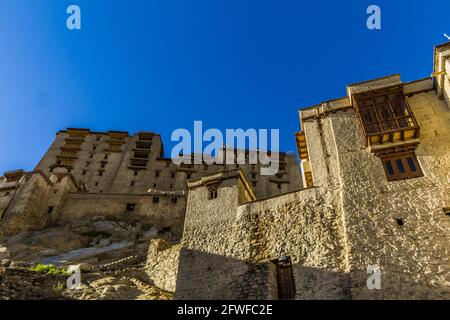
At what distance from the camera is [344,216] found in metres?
14.6

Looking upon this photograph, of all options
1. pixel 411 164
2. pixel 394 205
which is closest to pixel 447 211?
pixel 394 205

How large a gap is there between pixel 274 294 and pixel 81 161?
44478 mm

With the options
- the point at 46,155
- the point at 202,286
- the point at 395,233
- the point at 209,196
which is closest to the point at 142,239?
the point at 209,196

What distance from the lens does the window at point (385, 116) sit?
16.4 m

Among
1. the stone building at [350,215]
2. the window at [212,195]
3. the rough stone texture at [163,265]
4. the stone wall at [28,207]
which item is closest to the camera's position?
the stone building at [350,215]

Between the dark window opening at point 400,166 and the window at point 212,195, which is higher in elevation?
the dark window opening at point 400,166

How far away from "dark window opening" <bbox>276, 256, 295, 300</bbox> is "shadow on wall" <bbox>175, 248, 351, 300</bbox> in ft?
0.45

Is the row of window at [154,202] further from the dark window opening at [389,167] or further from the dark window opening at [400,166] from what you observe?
the dark window opening at [400,166]

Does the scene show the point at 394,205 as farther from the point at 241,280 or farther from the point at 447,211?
the point at 241,280

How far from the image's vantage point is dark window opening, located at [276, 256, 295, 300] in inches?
536

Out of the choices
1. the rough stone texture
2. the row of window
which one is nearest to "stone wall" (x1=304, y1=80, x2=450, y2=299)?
the rough stone texture

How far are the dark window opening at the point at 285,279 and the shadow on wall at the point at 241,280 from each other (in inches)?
5.3

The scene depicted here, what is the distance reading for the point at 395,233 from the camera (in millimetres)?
13469

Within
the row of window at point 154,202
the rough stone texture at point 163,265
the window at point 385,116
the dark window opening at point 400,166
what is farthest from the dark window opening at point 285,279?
the row of window at point 154,202
